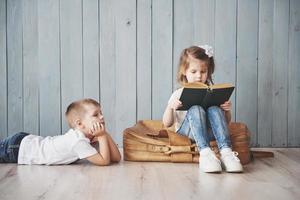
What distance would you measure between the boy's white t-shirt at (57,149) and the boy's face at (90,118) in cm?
4

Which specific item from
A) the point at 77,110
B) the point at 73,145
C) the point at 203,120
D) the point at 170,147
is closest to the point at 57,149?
the point at 73,145

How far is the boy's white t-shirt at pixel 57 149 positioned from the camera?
2125 mm

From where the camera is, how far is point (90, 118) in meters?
2.18

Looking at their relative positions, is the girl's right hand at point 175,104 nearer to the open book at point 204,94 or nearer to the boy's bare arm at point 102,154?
the open book at point 204,94

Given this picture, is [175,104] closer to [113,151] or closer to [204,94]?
[204,94]

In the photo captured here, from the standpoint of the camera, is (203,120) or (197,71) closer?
(203,120)

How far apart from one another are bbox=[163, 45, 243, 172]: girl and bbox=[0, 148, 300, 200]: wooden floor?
0.07m

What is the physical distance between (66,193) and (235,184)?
0.65 meters

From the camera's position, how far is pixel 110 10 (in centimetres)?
274

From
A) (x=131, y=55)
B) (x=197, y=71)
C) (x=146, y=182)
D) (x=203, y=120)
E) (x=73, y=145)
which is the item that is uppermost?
(x=131, y=55)

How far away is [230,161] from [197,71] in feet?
1.68

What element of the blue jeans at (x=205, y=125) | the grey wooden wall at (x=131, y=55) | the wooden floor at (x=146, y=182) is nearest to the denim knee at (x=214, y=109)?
the blue jeans at (x=205, y=125)

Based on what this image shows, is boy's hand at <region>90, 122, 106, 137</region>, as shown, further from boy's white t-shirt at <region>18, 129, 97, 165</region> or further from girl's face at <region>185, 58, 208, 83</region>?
girl's face at <region>185, 58, 208, 83</region>

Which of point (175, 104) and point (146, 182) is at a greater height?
point (175, 104)
